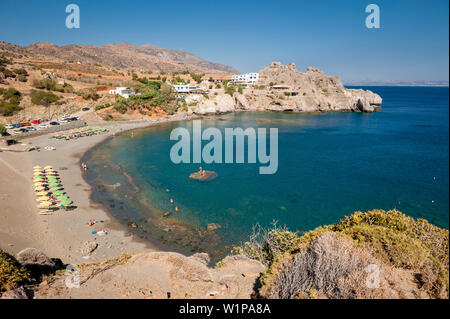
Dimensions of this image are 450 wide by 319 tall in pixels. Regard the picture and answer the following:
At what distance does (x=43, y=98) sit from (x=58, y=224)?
155 feet

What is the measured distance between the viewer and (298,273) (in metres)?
7.49

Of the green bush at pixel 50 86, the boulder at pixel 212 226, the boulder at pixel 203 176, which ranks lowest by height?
the boulder at pixel 212 226

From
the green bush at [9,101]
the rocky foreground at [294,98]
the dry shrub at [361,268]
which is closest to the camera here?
the dry shrub at [361,268]

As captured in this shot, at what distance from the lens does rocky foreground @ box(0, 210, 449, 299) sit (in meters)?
6.80

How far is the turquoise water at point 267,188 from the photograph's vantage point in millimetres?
20141

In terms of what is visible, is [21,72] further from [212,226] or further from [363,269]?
[363,269]

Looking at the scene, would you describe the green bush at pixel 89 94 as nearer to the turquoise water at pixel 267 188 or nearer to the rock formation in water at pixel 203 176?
the turquoise water at pixel 267 188

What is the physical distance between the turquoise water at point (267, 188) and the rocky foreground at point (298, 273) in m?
6.29

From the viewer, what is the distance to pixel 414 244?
7.93 m

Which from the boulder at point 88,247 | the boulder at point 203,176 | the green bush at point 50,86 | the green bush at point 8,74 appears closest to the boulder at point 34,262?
the boulder at point 88,247

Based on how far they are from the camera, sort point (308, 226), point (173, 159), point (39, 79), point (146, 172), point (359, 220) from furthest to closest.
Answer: point (39, 79)
point (173, 159)
point (146, 172)
point (308, 226)
point (359, 220)
